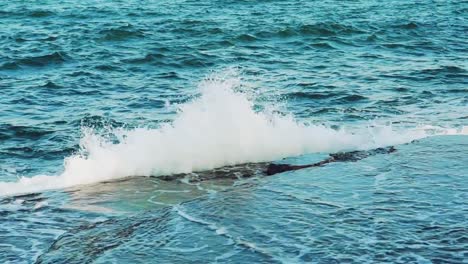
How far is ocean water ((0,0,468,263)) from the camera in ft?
22.2

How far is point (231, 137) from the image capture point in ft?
36.7

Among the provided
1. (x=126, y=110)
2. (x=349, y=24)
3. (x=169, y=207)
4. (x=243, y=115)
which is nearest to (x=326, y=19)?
(x=349, y=24)

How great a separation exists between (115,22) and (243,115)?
13.6 m

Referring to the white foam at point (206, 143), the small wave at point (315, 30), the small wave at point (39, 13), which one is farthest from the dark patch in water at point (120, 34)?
the white foam at point (206, 143)

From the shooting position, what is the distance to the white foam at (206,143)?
10.2 meters

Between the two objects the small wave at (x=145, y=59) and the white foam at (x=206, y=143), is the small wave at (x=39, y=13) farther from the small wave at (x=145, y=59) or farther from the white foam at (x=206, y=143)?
the white foam at (x=206, y=143)

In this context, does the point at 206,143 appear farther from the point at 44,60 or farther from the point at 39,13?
the point at 39,13

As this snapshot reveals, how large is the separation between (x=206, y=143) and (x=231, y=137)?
0.45 meters

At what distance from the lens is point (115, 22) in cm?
2416

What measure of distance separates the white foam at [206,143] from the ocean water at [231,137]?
Answer: 3 cm

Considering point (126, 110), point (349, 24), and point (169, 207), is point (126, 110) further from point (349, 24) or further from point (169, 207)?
point (349, 24)

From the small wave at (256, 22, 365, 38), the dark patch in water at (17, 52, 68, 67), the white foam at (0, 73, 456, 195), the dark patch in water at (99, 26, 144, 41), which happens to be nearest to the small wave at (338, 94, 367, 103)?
the white foam at (0, 73, 456, 195)

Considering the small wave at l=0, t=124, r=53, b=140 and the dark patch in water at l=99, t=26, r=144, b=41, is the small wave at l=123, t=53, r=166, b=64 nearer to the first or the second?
the dark patch in water at l=99, t=26, r=144, b=41

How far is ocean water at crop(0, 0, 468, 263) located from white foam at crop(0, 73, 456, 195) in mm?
34
